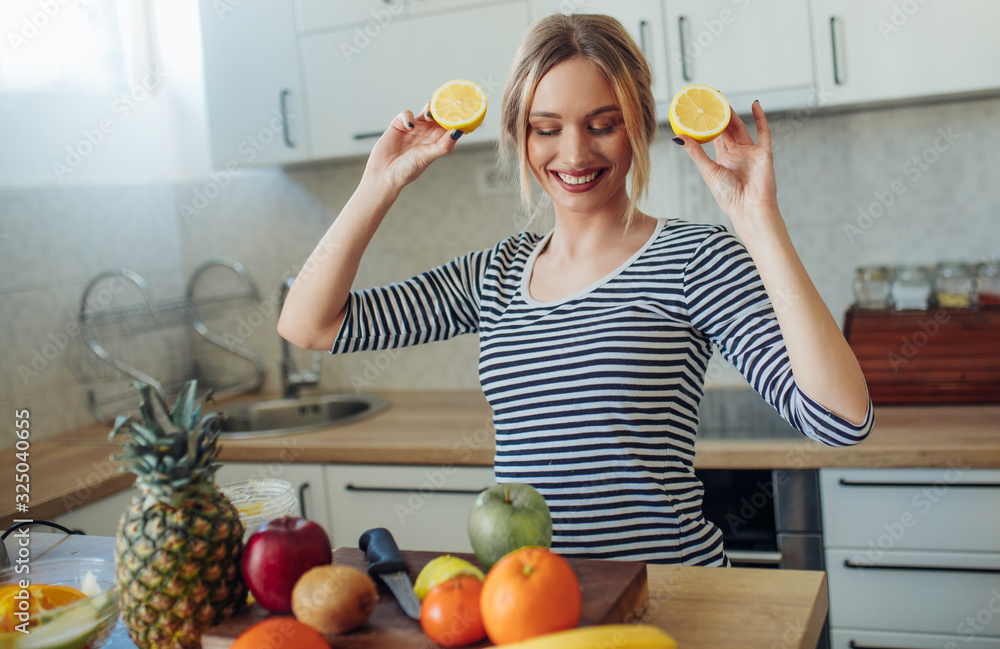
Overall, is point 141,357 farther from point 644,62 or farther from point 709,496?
point 644,62

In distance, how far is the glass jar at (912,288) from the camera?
2127 millimetres

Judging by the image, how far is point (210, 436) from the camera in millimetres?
809

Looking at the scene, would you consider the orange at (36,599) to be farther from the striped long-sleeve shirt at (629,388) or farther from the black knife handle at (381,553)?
the striped long-sleeve shirt at (629,388)

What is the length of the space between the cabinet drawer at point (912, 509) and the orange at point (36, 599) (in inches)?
57.2

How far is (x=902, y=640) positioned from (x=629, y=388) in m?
1.09

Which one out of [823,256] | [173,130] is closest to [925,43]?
[823,256]

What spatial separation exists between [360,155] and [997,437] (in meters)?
1.68

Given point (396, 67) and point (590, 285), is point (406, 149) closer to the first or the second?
point (590, 285)

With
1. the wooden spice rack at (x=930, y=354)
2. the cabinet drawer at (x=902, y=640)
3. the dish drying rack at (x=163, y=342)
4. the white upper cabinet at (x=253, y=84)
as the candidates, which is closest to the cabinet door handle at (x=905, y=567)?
the cabinet drawer at (x=902, y=640)

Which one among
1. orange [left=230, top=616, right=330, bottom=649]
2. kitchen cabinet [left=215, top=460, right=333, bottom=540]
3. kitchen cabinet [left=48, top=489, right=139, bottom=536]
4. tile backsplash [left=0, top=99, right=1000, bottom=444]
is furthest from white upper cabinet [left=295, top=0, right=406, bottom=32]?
orange [left=230, top=616, right=330, bottom=649]

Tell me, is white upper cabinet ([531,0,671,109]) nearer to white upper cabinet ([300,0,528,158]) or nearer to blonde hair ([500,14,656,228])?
white upper cabinet ([300,0,528,158])

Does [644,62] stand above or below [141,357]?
above

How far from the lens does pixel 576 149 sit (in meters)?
1.18
